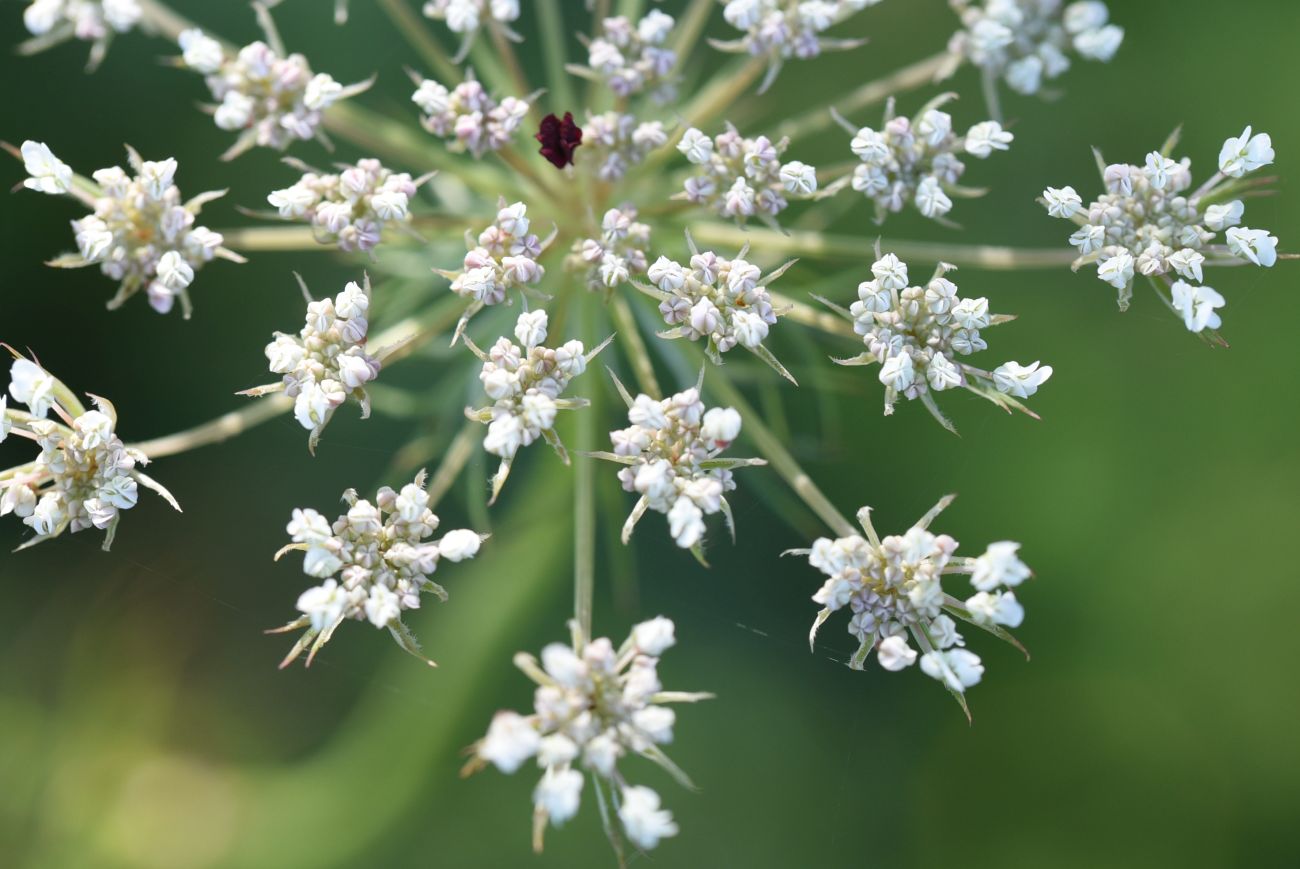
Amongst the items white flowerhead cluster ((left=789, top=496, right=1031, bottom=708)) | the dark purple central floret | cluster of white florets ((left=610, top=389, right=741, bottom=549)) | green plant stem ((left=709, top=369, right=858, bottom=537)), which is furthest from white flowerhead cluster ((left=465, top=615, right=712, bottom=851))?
the dark purple central floret

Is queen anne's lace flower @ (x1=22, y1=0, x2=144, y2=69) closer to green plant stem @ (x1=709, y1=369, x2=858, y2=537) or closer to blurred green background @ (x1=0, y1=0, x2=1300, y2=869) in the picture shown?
blurred green background @ (x1=0, y1=0, x2=1300, y2=869)

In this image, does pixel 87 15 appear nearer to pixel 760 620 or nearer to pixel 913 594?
pixel 913 594

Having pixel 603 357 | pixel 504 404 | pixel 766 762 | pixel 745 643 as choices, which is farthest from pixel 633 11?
pixel 766 762

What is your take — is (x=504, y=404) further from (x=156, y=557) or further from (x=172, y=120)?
(x=172, y=120)

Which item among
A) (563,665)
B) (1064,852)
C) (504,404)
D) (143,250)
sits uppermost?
(143,250)

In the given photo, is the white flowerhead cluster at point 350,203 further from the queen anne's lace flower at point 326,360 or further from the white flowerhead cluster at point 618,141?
the white flowerhead cluster at point 618,141
